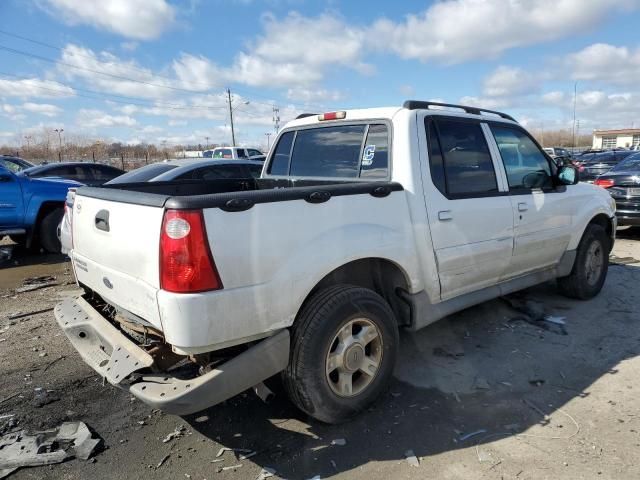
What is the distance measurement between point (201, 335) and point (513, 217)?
2929 millimetres

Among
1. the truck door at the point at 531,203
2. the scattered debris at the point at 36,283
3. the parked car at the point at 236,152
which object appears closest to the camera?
the truck door at the point at 531,203

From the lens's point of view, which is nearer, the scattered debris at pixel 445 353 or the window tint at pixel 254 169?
the scattered debris at pixel 445 353

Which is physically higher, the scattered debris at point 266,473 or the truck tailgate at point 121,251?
the truck tailgate at point 121,251

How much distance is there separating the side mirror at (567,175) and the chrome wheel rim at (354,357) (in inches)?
109

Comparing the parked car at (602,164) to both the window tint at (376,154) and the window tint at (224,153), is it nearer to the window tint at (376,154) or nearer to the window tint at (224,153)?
the window tint at (224,153)

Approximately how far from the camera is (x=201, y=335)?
2334 millimetres

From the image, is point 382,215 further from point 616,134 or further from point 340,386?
point 616,134

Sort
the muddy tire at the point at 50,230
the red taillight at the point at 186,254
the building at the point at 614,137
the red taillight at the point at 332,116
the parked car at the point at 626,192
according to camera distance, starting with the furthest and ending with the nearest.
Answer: the building at the point at 614,137, the parked car at the point at 626,192, the muddy tire at the point at 50,230, the red taillight at the point at 332,116, the red taillight at the point at 186,254

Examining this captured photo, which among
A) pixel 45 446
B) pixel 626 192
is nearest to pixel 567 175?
pixel 45 446

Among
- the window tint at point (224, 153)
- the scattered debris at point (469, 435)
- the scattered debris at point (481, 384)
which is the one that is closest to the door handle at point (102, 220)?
the scattered debris at point (469, 435)

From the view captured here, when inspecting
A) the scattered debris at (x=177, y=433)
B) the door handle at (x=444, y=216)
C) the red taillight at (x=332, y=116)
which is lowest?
the scattered debris at (x=177, y=433)

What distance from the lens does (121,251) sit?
104 inches

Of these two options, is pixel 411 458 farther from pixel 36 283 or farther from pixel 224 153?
pixel 224 153

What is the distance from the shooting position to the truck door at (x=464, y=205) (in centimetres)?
346
